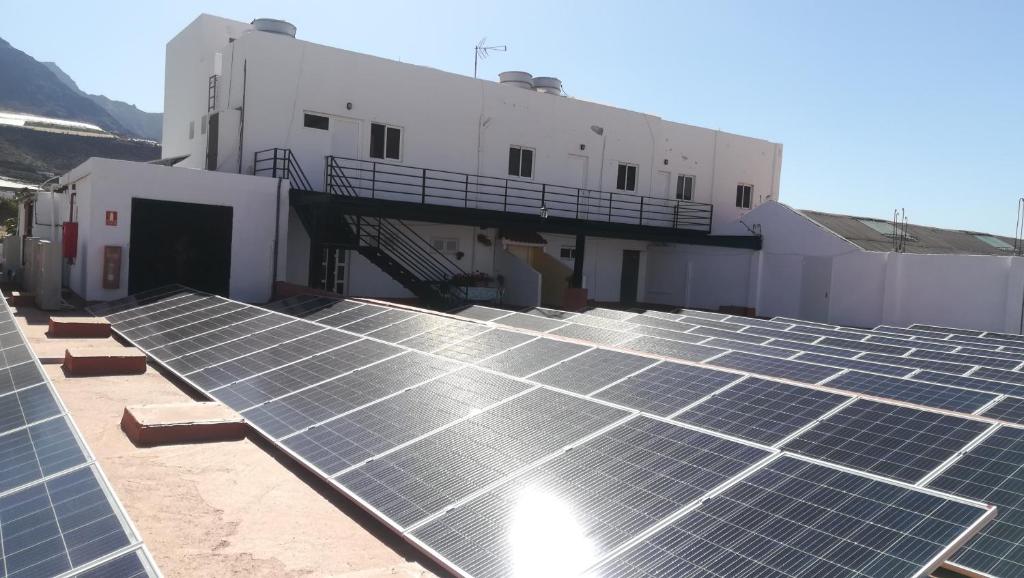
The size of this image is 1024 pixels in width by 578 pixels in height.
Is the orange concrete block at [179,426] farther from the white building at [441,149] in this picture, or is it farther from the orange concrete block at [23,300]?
the orange concrete block at [23,300]

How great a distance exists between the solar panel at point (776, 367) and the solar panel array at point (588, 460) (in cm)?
13

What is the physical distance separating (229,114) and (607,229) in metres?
13.5

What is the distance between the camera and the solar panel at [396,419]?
6488 millimetres

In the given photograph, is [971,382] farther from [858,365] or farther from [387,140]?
[387,140]

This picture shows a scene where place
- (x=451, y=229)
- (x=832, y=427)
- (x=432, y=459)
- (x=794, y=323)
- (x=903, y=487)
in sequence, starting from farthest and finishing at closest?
(x=451, y=229), (x=794, y=323), (x=432, y=459), (x=832, y=427), (x=903, y=487)

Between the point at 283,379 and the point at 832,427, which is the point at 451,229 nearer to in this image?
the point at 283,379

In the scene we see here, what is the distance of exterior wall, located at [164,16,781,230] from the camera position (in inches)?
889

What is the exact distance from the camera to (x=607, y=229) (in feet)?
91.7

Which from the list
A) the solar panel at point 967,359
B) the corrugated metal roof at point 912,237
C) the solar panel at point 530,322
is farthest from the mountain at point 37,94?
the solar panel at point 967,359

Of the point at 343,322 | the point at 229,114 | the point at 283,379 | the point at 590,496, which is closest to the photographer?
the point at 590,496

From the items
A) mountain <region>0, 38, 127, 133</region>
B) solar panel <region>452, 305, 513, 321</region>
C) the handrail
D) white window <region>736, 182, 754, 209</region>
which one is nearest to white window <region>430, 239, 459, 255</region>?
the handrail

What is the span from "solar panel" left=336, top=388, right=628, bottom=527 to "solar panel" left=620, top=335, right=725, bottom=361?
12.9ft

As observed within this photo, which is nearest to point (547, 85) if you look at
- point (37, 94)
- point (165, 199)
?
point (165, 199)

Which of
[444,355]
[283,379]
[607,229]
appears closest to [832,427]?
[444,355]
